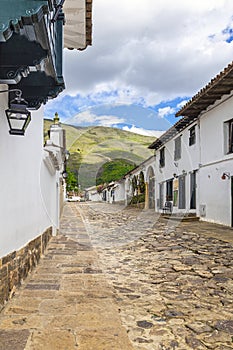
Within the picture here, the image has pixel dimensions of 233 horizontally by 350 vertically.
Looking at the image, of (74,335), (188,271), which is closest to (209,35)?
(188,271)

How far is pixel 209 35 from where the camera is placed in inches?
554

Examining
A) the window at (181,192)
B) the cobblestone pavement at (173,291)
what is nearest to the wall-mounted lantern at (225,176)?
the cobblestone pavement at (173,291)

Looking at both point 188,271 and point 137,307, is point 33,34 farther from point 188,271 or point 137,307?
point 188,271

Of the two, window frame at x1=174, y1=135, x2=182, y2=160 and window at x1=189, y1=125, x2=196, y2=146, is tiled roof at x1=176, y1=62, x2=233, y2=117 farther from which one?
window frame at x1=174, y1=135, x2=182, y2=160

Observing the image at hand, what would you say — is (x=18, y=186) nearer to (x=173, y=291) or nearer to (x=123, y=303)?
(x=123, y=303)

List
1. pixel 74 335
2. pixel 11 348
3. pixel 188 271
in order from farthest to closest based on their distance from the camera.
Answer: pixel 188 271, pixel 74 335, pixel 11 348

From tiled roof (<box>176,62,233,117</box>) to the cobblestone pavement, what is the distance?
5.11 meters

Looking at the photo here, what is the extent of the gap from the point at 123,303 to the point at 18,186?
1.92 metres

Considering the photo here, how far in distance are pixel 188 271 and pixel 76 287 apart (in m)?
2.02

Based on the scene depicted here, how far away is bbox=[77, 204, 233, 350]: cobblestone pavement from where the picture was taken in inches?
125

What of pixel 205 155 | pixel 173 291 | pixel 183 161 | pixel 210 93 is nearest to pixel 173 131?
pixel 183 161

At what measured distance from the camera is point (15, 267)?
4.20 meters

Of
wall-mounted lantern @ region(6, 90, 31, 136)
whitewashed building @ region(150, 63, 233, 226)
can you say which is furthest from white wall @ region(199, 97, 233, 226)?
wall-mounted lantern @ region(6, 90, 31, 136)

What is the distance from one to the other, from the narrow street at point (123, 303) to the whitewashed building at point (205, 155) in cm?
593
